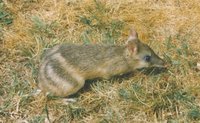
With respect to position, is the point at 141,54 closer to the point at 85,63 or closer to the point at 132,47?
the point at 132,47

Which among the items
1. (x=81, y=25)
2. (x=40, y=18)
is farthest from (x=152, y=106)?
(x=40, y=18)

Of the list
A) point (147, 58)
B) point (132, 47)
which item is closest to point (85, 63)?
point (132, 47)

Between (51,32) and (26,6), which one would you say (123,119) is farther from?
(26,6)

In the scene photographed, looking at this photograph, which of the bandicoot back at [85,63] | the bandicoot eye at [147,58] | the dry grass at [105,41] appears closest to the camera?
the bandicoot back at [85,63]

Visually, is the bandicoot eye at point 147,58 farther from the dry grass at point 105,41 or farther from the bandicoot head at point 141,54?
the dry grass at point 105,41

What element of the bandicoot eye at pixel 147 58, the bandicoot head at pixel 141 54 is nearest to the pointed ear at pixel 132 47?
the bandicoot head at pixel 141 54

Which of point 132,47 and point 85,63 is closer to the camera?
point 85,63

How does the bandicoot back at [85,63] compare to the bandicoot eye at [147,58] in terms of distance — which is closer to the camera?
the bandicoot back at [85,63]

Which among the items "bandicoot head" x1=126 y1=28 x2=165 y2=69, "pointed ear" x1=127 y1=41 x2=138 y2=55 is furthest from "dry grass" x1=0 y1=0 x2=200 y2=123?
"pointed ear" x1=127 y1=41 x2=138 y2=55
